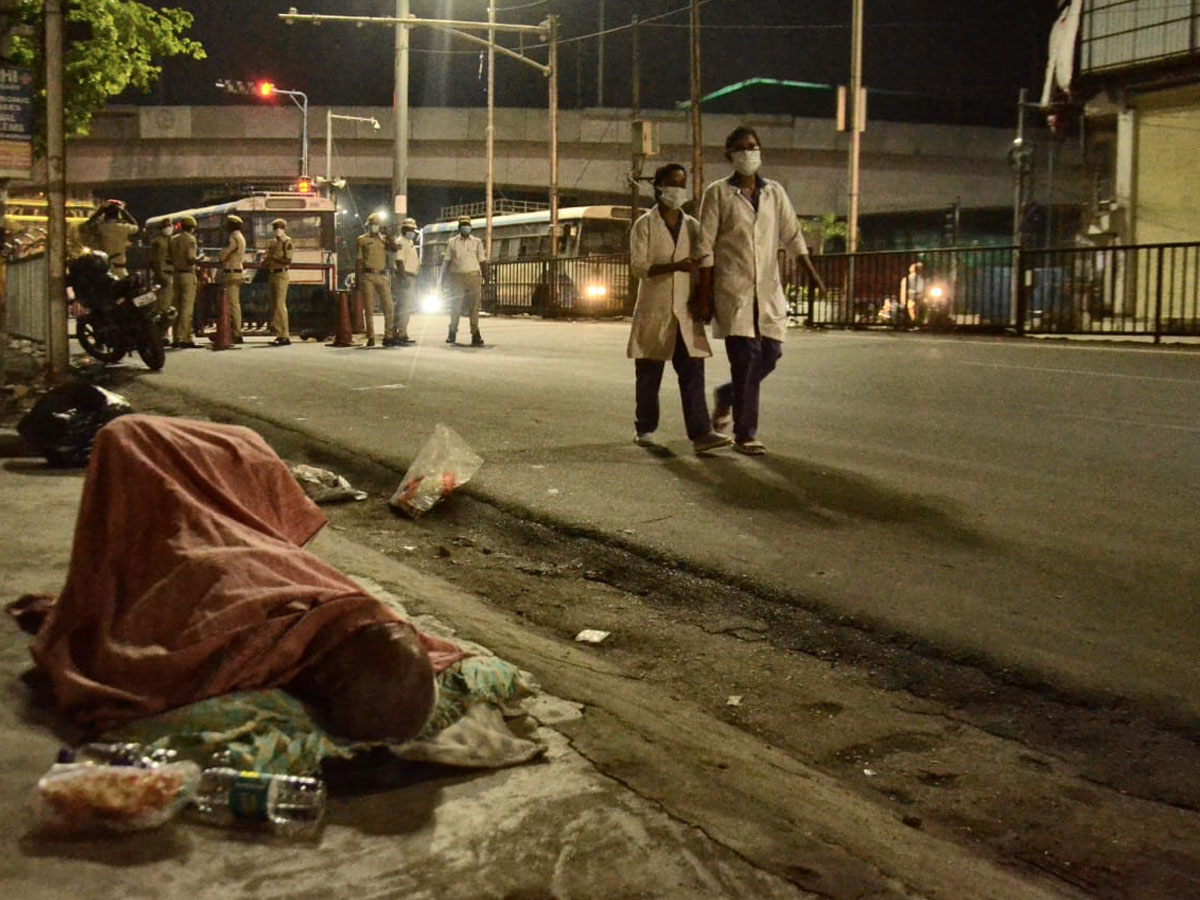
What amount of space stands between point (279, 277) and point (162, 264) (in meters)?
1.89

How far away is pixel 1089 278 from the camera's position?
19.1 meters

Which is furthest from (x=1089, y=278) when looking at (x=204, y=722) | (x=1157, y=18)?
(x=204, y=722)

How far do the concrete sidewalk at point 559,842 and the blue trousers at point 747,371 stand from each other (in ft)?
14.2

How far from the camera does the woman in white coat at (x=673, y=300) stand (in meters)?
7.98

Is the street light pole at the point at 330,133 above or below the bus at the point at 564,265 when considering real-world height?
above

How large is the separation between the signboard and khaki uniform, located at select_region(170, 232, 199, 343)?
8.17 m

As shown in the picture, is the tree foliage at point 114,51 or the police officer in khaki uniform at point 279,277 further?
the tree foliage at point 114,51

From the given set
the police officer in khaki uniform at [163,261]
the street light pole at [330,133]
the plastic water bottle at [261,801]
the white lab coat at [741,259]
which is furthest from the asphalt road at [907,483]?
the street light pole at [330,133]

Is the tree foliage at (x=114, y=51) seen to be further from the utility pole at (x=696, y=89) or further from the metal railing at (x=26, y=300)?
the utility pole at (x=696, y=89)

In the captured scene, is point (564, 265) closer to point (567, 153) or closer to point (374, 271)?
point (374, 271)

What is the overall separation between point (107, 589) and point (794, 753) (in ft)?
6.31

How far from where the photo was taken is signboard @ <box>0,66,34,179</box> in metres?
10.5

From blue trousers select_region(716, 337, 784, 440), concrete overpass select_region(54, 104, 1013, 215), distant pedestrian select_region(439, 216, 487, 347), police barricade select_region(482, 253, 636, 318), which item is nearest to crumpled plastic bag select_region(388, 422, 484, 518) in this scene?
blue trousers select_region(716, 337, 784, 440)

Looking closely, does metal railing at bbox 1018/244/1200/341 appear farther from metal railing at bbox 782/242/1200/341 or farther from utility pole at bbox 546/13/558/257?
utility pole at bbox 546/13/558/257
